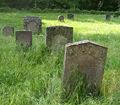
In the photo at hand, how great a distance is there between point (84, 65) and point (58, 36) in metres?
2.43

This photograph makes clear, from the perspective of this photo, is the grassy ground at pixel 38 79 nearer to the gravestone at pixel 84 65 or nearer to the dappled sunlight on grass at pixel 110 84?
the dappled sunlight on grass at pixel 110 84

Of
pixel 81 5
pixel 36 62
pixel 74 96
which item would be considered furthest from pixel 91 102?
pixel 81 5

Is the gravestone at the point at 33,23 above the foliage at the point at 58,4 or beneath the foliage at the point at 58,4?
beneath

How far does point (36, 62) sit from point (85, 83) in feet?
6.33

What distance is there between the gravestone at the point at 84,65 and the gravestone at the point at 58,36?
235 centimetres

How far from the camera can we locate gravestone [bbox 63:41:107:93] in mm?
3107

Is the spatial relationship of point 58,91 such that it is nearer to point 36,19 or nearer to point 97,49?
point 97,49

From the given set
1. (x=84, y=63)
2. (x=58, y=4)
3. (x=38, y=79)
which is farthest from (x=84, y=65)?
(x=58, y=4)

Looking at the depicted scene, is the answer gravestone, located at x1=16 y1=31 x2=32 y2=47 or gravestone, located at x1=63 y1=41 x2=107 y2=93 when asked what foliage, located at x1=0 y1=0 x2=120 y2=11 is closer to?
gravestone, located at x1=16 y1=31 x2=32 y2=47

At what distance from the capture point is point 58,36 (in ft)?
18.1

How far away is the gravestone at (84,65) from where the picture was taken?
3.11m

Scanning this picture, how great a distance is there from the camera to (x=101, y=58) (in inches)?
126

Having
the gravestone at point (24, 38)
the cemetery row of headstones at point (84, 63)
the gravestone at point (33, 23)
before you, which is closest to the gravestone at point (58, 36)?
the gravestone at point (24, 38)

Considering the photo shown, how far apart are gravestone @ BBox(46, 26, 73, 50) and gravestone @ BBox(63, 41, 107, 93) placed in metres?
2.35
